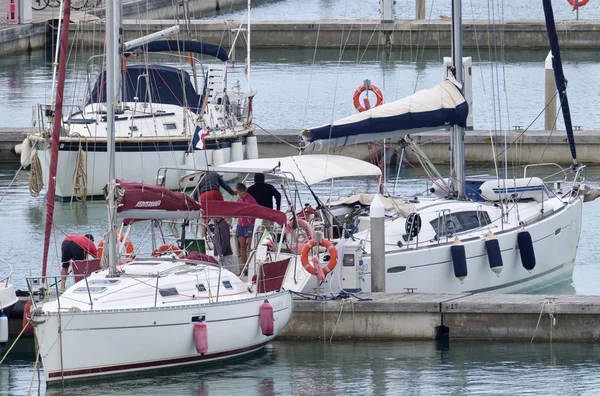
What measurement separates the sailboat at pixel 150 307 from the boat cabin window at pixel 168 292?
0.04 ft

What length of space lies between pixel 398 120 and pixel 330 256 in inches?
139

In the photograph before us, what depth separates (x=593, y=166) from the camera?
117 feet

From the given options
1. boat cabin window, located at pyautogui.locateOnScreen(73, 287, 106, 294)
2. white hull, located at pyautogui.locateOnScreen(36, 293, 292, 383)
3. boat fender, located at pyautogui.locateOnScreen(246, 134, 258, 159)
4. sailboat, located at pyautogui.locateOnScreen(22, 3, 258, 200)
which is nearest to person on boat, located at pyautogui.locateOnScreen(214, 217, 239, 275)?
white hull, located at pyautogui.locateOnScreen(36, 293, 292, 383)

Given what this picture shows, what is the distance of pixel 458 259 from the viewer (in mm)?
22188

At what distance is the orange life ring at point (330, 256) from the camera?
20.2 m

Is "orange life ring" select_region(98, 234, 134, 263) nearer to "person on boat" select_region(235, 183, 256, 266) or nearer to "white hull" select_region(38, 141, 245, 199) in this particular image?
"person on boat" select_region(235, 183, 256, 266)

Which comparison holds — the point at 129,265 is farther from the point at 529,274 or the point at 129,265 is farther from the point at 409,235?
the point at 529,274

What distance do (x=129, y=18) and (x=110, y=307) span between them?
46987 millimetres

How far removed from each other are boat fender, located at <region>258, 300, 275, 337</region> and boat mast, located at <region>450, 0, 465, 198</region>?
6.16 m

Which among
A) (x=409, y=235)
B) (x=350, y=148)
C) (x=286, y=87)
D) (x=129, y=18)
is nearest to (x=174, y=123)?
(x=350, y=148)

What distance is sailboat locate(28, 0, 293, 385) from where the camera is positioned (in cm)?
1820

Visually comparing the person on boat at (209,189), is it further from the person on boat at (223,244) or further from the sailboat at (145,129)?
the sailboat at (145,129)

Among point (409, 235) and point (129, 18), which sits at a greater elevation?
point (129, 18)

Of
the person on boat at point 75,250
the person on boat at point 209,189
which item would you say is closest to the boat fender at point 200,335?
the person on boat at point 209,189
